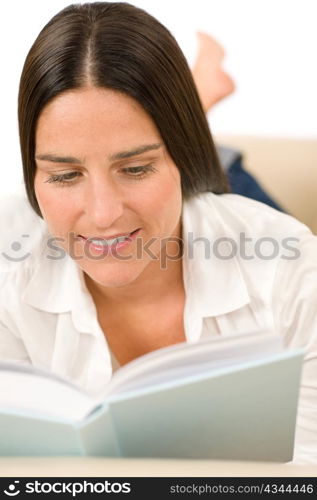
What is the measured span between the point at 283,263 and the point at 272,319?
11 centimetres

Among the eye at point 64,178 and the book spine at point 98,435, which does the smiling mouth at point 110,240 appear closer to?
the eye at point 64,178

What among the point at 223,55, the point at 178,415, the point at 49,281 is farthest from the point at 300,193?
the point at 178,415

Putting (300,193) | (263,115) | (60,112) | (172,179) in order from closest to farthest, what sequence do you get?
(60,112)
(172,179)
(300,193)
(263,115)

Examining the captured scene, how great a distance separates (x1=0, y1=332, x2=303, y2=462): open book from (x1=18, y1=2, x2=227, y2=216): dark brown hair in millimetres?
491

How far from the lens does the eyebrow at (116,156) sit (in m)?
1.27

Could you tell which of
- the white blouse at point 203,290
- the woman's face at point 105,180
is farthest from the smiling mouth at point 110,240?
the white blouse at point 203,290

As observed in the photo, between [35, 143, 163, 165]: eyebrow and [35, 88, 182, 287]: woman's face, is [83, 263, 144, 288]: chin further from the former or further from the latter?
[35, 143, 163, 165]: eyebrow

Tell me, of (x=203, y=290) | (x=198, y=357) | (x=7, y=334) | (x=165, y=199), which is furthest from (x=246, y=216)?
(x=198, y=357)

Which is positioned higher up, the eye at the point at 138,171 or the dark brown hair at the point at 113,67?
the dark brown hair at the point at 113,67

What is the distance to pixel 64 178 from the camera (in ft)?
4.33

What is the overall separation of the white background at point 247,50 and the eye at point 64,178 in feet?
6.91

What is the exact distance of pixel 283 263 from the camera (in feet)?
5.02

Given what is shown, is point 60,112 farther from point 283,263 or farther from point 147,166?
point 283,263

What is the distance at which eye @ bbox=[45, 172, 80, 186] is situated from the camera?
51.6 inches
